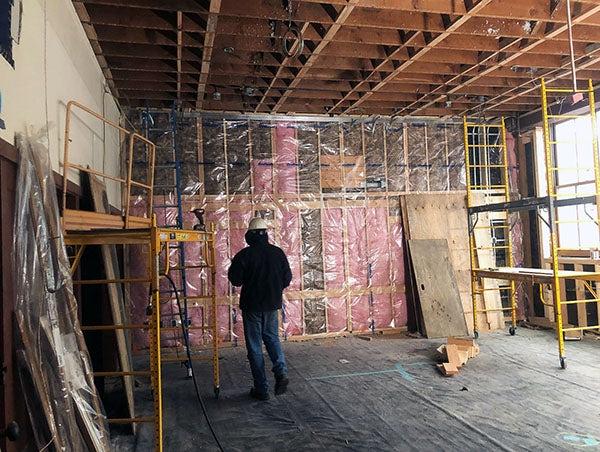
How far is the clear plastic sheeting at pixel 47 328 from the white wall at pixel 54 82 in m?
0.20

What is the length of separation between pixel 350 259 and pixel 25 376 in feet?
18.6

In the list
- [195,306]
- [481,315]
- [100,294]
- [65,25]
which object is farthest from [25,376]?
[481,315]

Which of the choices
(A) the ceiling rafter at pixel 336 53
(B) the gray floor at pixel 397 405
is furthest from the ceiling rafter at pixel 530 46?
(B) the gray floor at pixel 397 405

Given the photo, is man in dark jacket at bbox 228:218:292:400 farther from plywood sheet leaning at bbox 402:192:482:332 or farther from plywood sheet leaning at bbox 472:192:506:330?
plywood sheet leaning at bbox 472:192:506:330

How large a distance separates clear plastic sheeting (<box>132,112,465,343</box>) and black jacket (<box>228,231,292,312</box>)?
227cm

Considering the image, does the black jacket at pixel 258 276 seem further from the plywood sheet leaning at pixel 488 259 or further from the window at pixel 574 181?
the window at pixel 574 181

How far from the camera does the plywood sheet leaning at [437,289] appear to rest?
7.32 m

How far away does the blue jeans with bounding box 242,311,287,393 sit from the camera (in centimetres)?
473

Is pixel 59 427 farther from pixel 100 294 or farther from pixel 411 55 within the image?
pixel 411 55

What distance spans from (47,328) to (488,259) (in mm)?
7158

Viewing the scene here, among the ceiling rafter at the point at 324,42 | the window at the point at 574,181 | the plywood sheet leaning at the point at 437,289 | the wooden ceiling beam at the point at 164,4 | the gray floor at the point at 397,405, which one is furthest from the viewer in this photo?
the plywood sheet leaning at the point at 437,289

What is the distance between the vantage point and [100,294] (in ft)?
Result: 15.0

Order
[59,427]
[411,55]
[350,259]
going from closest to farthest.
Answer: [59,427] < [411,55] < [350,259]

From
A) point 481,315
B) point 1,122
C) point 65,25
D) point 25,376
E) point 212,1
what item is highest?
point 212,1
